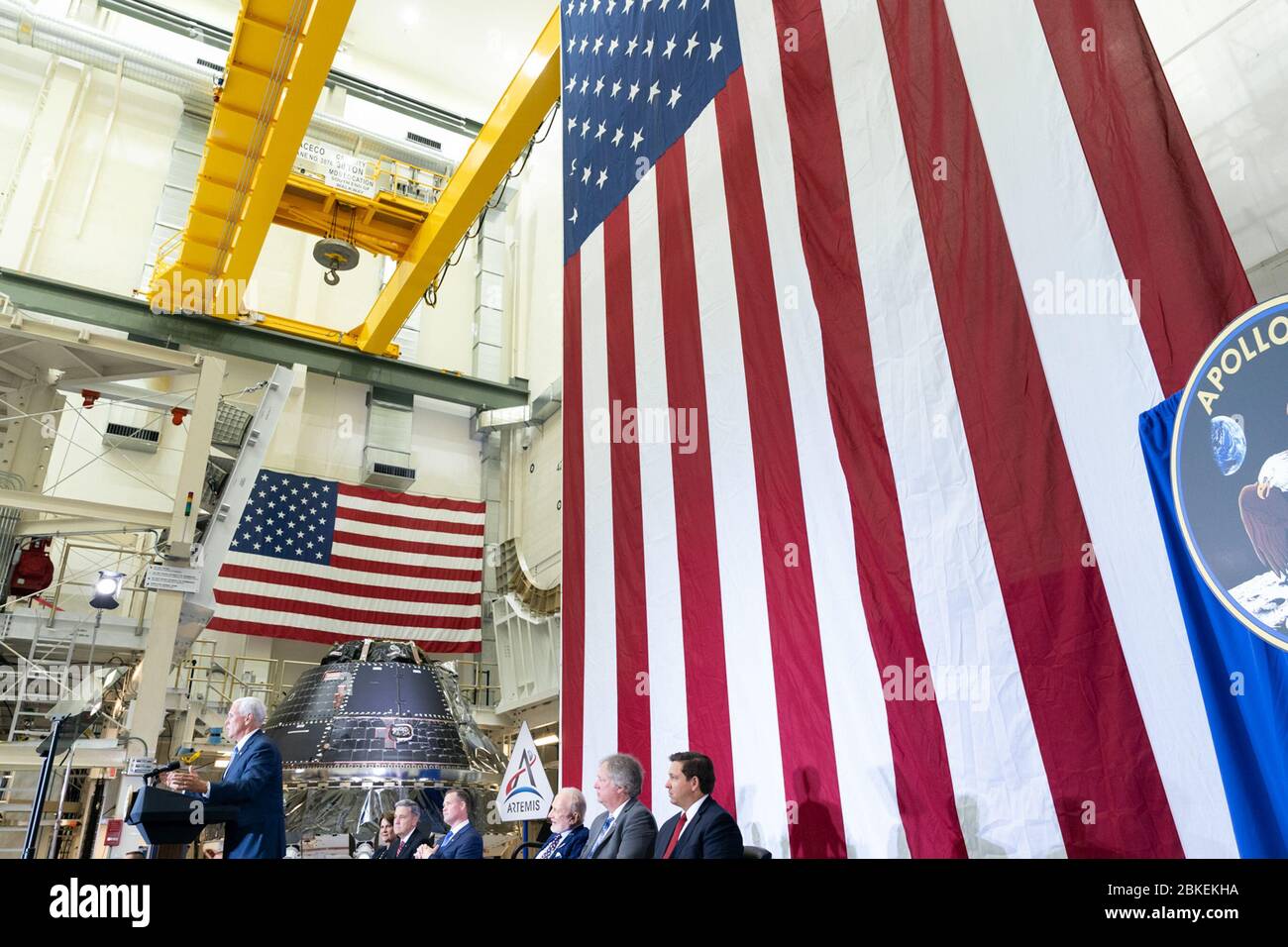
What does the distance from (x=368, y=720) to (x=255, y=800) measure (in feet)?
18.8

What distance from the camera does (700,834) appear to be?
403 cm

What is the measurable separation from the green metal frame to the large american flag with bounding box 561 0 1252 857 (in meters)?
13.1

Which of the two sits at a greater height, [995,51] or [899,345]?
[995,51]

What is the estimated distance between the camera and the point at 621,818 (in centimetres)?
452

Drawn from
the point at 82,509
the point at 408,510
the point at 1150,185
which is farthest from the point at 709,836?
the point at 408,510

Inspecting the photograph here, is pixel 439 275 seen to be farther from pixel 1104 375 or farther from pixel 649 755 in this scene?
pixel 1104 375

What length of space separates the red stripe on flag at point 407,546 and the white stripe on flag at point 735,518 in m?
12.2

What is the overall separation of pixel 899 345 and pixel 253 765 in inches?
168

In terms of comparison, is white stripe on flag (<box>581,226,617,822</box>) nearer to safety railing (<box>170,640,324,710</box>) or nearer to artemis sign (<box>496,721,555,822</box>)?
artemis sign (<box>496,721,555,822</box>)

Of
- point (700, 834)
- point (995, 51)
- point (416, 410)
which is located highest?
point (416, 410)

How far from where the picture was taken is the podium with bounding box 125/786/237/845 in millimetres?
3094

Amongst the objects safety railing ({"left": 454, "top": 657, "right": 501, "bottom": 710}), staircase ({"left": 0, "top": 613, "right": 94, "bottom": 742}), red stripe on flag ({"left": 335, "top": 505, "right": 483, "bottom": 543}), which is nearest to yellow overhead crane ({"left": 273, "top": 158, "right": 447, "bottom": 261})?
red stripe on flag ({"left": 335, "top": 505, "right": 483, "bottom": 543})
